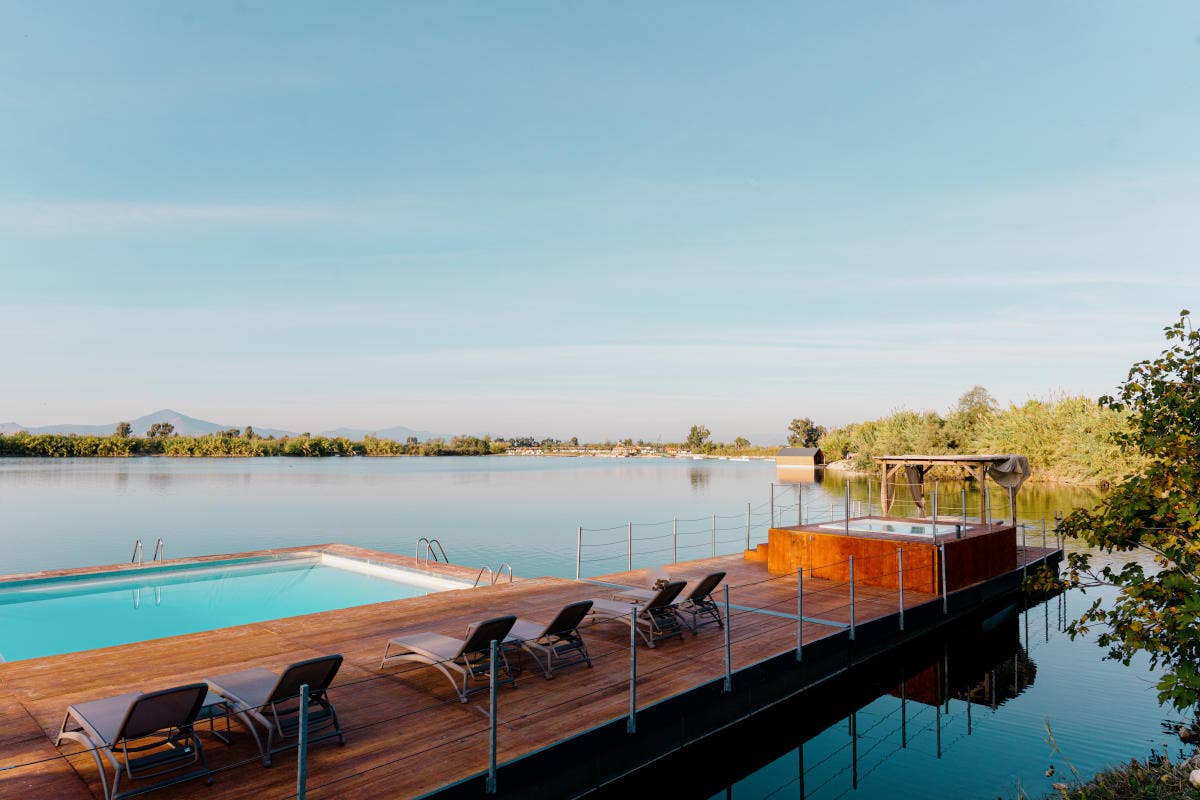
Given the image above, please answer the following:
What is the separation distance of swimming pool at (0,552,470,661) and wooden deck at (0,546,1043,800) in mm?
3680

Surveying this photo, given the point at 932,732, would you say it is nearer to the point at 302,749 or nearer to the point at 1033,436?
the point at 302,749

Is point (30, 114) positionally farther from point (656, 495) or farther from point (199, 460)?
point (199, 460)

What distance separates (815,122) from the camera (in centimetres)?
1859

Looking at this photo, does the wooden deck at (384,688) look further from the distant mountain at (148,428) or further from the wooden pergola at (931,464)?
the distant mountain at (148,428)

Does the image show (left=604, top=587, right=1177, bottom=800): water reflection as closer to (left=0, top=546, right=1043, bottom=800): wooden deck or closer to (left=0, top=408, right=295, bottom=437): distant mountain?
(left=0, top=546, right=1043, bottom=800): wooden deck

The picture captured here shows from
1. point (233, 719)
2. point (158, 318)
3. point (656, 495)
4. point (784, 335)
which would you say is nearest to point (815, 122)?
point (784, 335)

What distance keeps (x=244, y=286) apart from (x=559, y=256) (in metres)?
13.8

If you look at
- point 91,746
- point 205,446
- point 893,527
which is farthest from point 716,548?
point 205,446

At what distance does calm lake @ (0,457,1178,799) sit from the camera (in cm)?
638

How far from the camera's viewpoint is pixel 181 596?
38.6 feet

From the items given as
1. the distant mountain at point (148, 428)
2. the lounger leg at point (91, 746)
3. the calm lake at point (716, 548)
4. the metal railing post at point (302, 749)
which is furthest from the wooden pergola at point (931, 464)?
the distant mountain at point (148, 428)

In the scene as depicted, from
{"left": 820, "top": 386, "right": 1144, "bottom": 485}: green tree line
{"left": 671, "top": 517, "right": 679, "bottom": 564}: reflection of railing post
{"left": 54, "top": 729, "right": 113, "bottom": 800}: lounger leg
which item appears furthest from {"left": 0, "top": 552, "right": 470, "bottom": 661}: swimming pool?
{"left": 820, "top": 386, "right": 1144, "bottom": 485}: green tree line

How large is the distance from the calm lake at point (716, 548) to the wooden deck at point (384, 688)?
1.04m

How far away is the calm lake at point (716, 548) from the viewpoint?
6.38 meters
